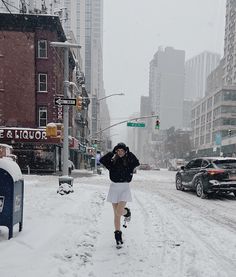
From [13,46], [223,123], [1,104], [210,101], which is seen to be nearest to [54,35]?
[13,46]

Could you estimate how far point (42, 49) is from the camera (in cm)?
3306

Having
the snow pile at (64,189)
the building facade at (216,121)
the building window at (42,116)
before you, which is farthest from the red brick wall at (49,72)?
the building facade at (216,121)

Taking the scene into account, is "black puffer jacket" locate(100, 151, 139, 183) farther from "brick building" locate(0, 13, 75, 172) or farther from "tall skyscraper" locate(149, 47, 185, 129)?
"tall skyscraper" locate(149, 47, 185, 129)

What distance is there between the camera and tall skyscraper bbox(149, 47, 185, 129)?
159125mm

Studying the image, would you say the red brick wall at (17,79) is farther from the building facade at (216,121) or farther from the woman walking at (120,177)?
the building facade at (216,121)

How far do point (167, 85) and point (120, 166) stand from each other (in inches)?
6290

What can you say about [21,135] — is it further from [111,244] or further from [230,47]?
[230,47]

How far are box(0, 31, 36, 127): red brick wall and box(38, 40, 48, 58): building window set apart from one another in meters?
0.67

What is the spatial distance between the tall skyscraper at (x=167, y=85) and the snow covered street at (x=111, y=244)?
141254 millimetres

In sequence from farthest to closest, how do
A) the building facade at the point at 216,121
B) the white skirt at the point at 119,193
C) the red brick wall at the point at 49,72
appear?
the building facade at the point at 216,121
the red brick wall at the point at 49,72
the white skirt at the point at 119,193

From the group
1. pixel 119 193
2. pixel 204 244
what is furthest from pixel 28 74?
pixel 204 244

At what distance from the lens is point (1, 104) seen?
1292 inches

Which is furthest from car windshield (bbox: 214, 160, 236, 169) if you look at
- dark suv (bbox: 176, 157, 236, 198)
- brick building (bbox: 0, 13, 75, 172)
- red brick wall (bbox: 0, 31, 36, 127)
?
red brick wall (bbox: 0, 31, 36, 127)

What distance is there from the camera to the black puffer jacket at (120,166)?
5.76m
